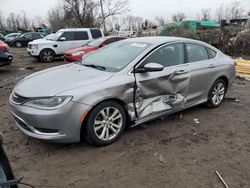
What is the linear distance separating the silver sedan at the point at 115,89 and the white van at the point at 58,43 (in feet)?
28.1

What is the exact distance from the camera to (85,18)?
27875 millimetres

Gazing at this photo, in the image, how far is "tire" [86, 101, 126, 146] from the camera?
3.27 metres

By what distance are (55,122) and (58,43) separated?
1019cm

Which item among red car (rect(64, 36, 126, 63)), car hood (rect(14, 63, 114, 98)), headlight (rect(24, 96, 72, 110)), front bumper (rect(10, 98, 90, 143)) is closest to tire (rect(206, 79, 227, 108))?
car hood (rect(14, 63, 114, 98))

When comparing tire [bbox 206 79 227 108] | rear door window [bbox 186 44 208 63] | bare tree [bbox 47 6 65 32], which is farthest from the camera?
bare tree [bbox 47 6 65 32]

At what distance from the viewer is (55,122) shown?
A: 3029mm

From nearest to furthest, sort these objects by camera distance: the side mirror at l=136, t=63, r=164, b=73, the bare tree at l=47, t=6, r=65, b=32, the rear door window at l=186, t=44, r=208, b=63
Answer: the side mirror at l=136, t=63, r=164, b=73
the rear door window at l=186, t=44, r=208, b=63
the bare tree at l=47, t=6, r=65, b=32

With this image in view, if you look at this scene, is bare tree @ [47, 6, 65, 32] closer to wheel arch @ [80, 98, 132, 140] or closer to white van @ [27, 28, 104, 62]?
white van @ [27, 28, 104, 62]

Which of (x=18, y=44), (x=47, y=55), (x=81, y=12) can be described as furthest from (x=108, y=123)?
(x=81, y=12)

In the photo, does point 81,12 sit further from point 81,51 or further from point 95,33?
point 81,51

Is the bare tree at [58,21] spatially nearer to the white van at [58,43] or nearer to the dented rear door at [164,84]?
the white van at [58,43]

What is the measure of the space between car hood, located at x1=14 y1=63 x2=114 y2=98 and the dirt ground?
839 millimetres

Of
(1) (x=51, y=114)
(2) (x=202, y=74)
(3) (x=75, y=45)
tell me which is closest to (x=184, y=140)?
(2) (x=202, y=74)

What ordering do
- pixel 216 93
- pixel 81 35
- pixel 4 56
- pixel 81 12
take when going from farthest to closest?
pixel 81 12 < pixel 81 35 < pixel 4 56 < pixel 216 93
